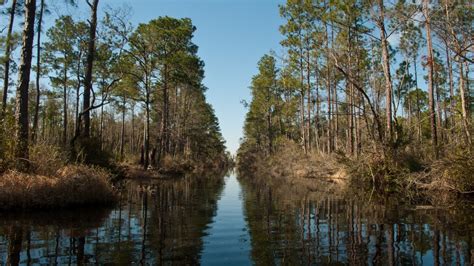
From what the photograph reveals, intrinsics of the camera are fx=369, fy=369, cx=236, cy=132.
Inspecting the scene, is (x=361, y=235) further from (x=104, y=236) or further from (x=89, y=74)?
(x=89, y=74)

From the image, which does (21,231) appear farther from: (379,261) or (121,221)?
(379,261)

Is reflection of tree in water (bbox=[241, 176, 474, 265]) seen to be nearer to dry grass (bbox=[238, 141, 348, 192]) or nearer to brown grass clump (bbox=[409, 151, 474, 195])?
brown grass clump (bbox=[409, 151, 474, 195])

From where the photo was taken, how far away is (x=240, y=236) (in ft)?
24.9

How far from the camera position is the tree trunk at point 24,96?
10.6 m

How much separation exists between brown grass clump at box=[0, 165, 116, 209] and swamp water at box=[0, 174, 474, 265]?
0.57 metres

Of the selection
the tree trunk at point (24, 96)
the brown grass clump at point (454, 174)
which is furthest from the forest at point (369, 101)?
the tree trunk at point (24, 96)

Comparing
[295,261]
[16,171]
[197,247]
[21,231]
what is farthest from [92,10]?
[295,261]

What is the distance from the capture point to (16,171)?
394 inches

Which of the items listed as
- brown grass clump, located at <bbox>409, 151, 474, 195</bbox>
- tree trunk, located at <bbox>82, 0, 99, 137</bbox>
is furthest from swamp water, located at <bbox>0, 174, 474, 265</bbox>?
tree trunk, located at <bbox>82, 0, 99, 137</bbox>

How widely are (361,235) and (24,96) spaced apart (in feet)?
35.2

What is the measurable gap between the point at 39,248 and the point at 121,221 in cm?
282

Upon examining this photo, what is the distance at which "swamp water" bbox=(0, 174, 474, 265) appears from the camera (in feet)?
18.6

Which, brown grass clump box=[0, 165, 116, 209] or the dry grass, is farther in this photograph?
the dry grass

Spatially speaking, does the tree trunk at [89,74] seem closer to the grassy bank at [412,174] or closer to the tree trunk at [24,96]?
the tree trunk at [24,96]
